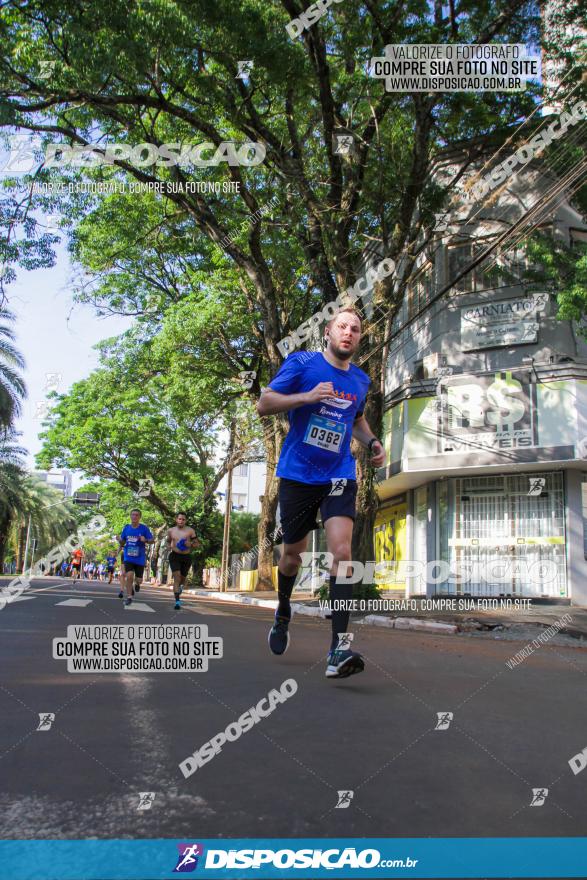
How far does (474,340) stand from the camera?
64.7 ft

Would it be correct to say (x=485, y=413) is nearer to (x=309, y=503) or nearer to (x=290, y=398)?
(x=309, y=503)

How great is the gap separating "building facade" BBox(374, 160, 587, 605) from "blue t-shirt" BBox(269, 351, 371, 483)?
12579 mm

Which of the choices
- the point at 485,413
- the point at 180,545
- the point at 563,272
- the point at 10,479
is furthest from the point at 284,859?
the point at 10,479

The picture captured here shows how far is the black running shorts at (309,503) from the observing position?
463 cm

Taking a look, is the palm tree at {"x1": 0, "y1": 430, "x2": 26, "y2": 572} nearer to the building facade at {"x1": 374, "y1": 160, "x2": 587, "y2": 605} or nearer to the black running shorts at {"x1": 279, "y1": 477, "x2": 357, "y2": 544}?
the building facade at {"x1": 374, "y1": 160, "x2": 587, "y2": 605}

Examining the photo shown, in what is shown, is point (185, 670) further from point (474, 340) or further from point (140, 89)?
point (474, 340)

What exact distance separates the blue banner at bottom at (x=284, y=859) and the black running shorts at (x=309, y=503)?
2.82m

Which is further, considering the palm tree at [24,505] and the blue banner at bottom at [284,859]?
the palm tree at [24,505]

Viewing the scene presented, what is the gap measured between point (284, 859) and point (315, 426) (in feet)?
10.4

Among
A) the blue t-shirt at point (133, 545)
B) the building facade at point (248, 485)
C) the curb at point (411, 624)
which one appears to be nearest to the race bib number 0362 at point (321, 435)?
the curb at point (411, 624)

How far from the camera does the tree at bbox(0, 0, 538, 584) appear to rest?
11.6 m

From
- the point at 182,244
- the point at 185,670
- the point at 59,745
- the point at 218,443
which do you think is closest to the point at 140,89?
the point at 182,244

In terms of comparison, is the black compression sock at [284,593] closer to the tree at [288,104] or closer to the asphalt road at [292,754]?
the asphalt road at [292,754]

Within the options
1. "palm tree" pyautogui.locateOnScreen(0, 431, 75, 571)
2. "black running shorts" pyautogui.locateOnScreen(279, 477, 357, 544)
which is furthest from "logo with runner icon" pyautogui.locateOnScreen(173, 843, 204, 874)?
"palm tree" pyautogui.locateOnScreen(0, 431, 75, 571)
